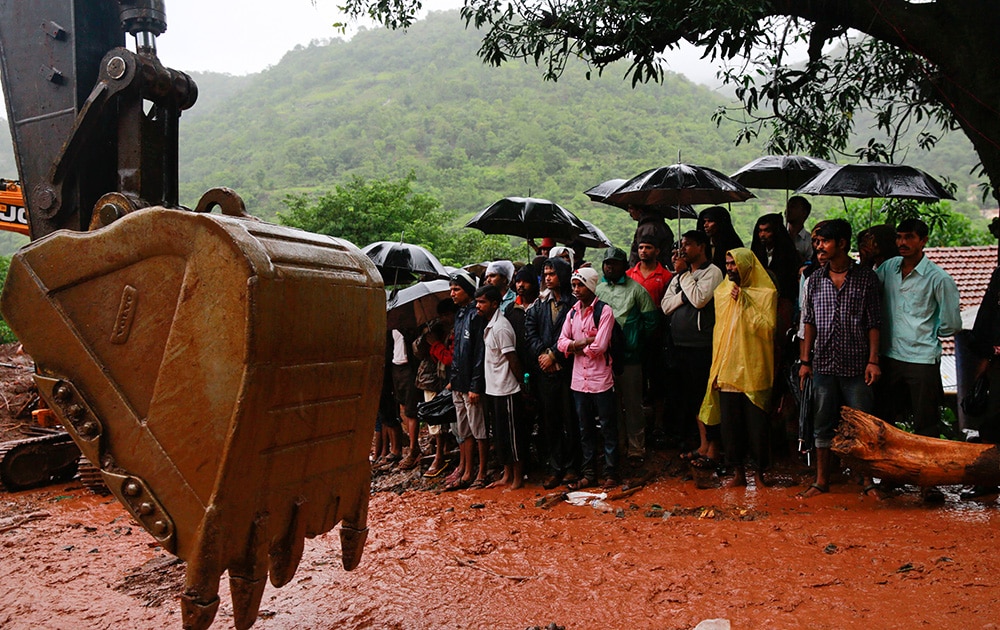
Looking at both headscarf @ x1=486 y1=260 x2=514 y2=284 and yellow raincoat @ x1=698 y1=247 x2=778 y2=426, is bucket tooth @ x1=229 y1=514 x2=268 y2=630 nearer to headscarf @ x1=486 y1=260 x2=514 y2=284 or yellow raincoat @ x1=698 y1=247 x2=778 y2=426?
yellow raincoat @ x1=698 y1=247 x2=778 y2=426

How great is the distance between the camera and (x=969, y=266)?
640 inches

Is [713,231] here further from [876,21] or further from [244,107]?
[244,107]

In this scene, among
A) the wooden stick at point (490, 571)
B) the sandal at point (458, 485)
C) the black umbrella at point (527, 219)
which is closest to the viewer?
the wooden stick at point (490, 571)

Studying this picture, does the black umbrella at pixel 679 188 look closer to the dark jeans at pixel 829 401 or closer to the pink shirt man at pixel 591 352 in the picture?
the pink shirt man at pixel 591 352

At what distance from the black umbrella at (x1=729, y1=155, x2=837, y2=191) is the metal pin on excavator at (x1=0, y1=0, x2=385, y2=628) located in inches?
279

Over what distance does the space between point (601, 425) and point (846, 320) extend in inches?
92.3

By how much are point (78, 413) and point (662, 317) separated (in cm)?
578

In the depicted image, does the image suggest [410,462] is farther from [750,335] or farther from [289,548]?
[289,548]

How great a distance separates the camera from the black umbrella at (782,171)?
8984 mm

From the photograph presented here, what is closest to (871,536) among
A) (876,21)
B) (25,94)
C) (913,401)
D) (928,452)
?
(928,452)

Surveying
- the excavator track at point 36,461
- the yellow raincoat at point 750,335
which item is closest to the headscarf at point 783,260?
the yellow raincoat at point 750,335

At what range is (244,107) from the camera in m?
91.7

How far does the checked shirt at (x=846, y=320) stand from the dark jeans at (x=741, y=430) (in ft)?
2.32

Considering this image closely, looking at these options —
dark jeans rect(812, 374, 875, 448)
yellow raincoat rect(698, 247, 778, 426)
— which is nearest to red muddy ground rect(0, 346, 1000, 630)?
dark jeans rect(812, 374, 875, 448)
